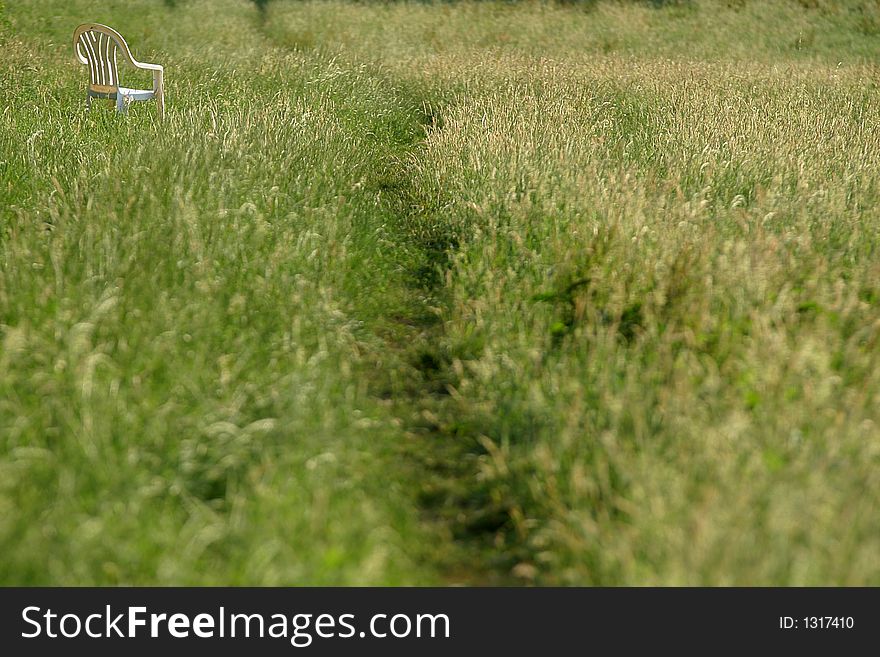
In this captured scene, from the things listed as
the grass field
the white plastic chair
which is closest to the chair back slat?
the white plastic chair

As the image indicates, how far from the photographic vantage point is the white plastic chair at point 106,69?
798cm

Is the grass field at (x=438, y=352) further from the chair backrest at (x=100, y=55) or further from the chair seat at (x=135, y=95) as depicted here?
the chair backrest at (x=100, y=55)

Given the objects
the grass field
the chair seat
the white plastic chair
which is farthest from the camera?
the chair seat

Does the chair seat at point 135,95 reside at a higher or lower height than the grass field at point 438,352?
higher

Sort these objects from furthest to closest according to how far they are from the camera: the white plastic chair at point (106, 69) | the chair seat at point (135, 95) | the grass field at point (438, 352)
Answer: the chair seat at point (135, 95), the white plastic chair at point (106, 69), the grass field at point (438, 352)

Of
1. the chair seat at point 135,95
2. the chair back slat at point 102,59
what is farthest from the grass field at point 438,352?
the chair back slat at point 102,59

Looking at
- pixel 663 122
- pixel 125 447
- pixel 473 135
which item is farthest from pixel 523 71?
pixel 125 447

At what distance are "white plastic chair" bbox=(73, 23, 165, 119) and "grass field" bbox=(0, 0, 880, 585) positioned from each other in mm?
259

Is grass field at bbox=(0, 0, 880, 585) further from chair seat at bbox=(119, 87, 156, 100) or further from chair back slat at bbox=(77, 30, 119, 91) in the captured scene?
chair back slat at bbox=(77, 30, 119, 91)

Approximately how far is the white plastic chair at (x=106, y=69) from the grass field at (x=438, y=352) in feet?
0.85

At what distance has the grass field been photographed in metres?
2.62

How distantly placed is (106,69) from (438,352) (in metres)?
5.32

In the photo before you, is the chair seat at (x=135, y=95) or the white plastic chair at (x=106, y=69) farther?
the chair seat at (x=135, y=95)

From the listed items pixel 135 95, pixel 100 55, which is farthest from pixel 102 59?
pixel 135 95
